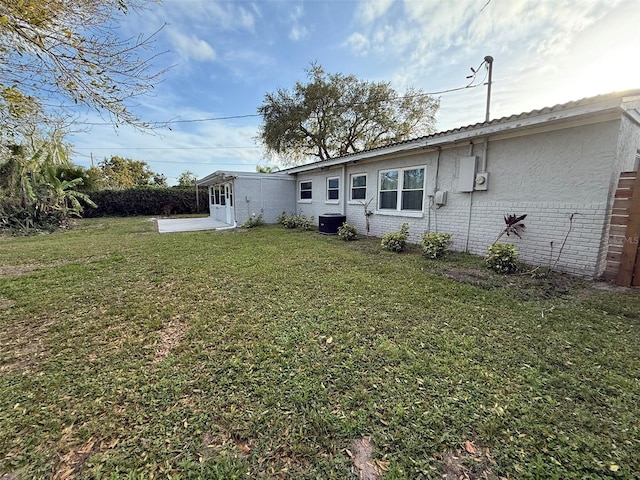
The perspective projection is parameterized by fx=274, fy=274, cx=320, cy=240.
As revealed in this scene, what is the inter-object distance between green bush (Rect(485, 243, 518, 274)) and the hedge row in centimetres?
2179

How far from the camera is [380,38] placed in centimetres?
1076

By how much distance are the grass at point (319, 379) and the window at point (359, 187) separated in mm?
5676

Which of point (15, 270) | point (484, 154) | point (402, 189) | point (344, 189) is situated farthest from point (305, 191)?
point (15, 270)

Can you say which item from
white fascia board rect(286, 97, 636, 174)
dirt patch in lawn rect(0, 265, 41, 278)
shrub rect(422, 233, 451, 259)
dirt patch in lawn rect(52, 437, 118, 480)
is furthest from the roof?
dirt patch in lawn rect(0, 265, 41, 278)

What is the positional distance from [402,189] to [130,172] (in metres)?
41.9

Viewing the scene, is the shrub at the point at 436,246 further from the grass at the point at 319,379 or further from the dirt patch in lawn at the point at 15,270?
the dirt patch in lawn at the point at 15,270

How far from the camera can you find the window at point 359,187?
9875 mm

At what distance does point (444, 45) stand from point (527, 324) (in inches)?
412

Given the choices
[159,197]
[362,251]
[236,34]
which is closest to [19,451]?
[362,251]

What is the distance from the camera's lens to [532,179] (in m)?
5.50

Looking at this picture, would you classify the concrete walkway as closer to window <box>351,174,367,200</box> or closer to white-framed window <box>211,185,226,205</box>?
white-framed window <box>211,185,226,205</box>

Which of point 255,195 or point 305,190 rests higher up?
point 305,190

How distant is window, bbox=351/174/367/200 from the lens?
988 cm

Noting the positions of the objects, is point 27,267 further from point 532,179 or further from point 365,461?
point 532,179
